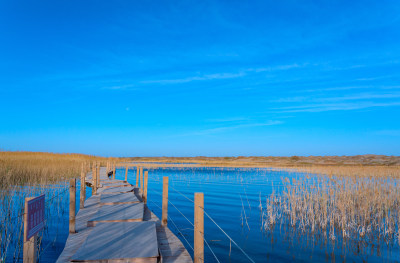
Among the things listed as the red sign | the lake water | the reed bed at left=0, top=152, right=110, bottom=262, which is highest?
the red sign

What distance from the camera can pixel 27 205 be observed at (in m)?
4.01

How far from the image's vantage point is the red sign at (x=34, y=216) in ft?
13.3

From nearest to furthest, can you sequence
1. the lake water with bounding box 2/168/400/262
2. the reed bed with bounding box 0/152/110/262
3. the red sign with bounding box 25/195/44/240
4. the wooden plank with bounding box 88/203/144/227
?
the red sign with bounding box 25/195/44/240
the wooden plank with bounding box 88/203/144/227
the reed bed with bounding box 0/152/110/262
the lake water with bounding box 2/168/400/262

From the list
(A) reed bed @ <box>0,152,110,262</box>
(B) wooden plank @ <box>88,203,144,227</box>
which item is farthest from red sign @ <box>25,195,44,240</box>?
(B) wooden plank @ <box>88,203,144,227</box>

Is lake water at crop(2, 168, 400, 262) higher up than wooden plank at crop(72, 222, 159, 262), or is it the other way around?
wooden plank at crop(72, 222, 159, 262)

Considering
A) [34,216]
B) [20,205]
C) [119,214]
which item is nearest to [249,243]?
[119,214]

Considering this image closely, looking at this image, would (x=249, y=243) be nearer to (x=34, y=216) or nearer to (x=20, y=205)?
(x=34, y=216)

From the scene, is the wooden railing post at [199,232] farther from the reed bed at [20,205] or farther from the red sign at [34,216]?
the reed bed at [20,205]

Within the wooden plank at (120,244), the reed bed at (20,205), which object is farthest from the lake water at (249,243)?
the wooden plank at (120,244)

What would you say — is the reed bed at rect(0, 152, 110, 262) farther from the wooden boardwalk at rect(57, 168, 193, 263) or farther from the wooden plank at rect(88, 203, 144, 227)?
the wooden plank at rect(88, 203, 144, 227)

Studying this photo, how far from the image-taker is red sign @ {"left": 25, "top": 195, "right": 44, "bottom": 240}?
4056 mm

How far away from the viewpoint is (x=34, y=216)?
4.25 m

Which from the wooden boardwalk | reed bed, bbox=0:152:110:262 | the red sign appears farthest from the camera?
reed bed, bbox=0:152:110:262

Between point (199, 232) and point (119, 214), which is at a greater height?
point (199, 232)
